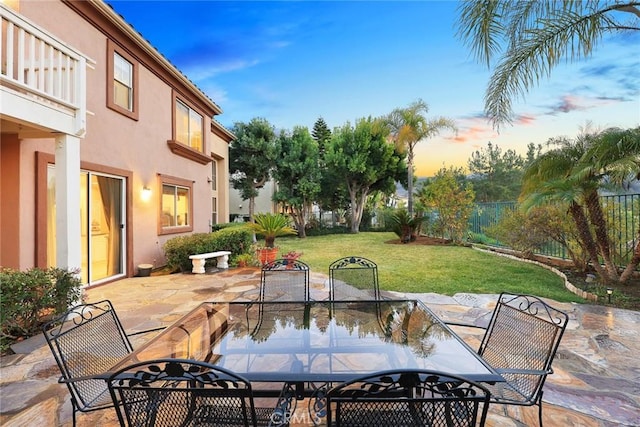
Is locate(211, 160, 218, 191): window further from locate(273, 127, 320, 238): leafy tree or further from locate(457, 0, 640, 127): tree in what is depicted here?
locate(457, 0, 640, 127): tree

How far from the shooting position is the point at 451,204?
12961 mm

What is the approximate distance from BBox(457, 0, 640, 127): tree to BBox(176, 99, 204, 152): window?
25.3 feet

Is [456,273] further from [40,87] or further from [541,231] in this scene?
[40,87]

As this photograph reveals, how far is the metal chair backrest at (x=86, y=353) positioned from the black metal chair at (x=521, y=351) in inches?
88.9

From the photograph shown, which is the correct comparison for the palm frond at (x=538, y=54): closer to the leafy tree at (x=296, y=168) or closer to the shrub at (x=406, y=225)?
the shrub at (x=406, y=225)

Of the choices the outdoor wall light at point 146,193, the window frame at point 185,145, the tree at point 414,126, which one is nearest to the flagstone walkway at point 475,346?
the outdoor wall light at point 146,193

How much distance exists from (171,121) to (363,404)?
31.3 ft

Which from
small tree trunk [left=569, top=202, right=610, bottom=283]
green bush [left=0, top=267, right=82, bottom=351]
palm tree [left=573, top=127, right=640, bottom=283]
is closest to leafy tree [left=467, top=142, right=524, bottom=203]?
small tree trunk [left=569, top=202, right=610, bottom=283]

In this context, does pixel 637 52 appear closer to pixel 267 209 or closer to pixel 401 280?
pixel 401 280

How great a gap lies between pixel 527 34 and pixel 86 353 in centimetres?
713

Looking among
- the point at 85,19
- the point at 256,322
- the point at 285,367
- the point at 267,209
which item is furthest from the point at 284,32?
the point at 267,209

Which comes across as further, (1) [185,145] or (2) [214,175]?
(2) [214,175]

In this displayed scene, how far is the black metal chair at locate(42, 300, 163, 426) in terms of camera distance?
181 centimetres

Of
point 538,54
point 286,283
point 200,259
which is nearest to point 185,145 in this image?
point 200,259
